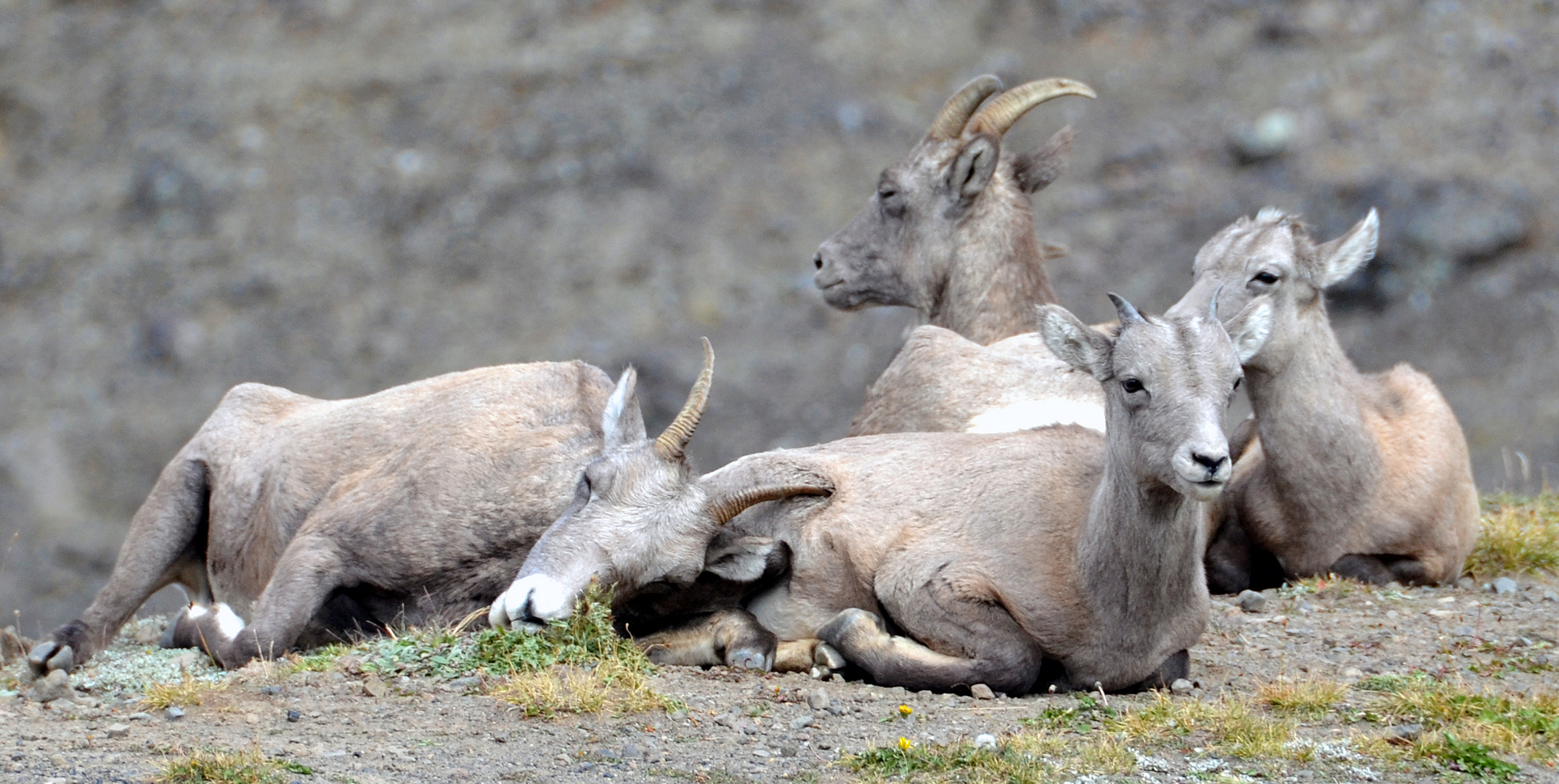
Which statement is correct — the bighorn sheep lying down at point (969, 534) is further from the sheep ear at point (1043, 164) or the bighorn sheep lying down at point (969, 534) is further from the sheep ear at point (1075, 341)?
the sheep ear at point (1043, 164)

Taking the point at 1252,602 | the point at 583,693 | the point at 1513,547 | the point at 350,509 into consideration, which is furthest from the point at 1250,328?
the point at 350,509

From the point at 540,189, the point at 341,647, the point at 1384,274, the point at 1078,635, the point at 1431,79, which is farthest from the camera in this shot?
the point at 540,189

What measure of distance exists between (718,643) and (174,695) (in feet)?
6.59

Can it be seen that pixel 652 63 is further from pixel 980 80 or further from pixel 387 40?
pixel 980 80

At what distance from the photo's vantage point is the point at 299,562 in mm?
7172

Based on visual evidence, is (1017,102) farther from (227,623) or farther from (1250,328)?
(227,623)

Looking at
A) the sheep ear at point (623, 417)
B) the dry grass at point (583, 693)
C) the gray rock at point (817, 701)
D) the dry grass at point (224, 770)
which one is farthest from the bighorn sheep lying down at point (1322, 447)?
the dry grass at point (224, 770)

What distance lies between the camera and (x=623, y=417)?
7266 millimetres

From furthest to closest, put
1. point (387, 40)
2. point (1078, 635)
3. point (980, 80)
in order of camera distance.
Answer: point (387, 40) → point (980, 80) → point (1078, 635)

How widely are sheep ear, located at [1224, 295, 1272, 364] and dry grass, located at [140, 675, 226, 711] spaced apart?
3.83m

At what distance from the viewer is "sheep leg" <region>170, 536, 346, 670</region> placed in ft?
22.9

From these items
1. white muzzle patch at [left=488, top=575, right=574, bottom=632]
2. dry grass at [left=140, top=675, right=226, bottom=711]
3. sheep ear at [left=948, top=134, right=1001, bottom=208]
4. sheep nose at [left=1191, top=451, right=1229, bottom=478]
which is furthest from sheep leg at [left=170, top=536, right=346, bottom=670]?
sheep ear at [left=948, top=134, right=1001, bottom=208]

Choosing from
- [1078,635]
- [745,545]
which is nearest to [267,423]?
[745,545]

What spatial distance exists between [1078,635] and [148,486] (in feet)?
65.9
